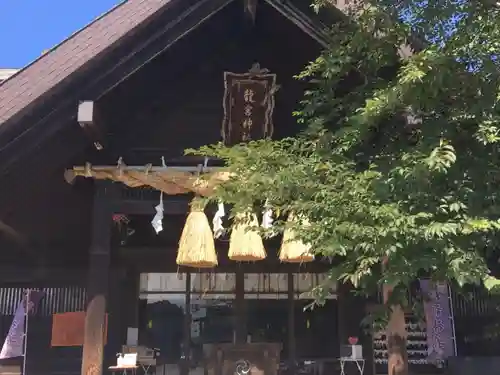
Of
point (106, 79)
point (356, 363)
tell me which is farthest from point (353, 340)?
point (106, 79)

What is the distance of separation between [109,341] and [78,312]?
0.67 meters

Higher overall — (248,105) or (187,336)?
(248,105)

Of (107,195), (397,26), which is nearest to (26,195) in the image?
(107,195)

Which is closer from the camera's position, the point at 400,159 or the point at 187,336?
the point at 400,159

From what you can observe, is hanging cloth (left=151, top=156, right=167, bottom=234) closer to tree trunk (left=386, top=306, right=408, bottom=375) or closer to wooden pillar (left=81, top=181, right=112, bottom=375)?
wooden pillar (left=81, top=181, right=112, bottom=375)

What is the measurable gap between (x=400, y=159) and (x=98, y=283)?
4.09m

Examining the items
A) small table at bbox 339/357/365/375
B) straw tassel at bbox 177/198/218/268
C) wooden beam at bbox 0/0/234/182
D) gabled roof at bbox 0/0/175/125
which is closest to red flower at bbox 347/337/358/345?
small table at bbox 339/357/365/375

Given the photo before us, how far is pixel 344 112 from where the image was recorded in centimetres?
559

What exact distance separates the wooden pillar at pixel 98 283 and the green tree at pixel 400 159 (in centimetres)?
269

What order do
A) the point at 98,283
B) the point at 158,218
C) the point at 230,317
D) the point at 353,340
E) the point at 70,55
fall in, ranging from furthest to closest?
the point at 230,317 → the point at 353,340 → the point at 70,55 → the point at 158,218 → the point at 98,283

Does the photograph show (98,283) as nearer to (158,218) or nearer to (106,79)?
(158,218)

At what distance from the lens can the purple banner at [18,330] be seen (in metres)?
9.37

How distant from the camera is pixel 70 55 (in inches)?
321

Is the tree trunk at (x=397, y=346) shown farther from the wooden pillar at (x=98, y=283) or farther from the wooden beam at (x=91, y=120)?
the wooden beam at (x=91, y=120)
